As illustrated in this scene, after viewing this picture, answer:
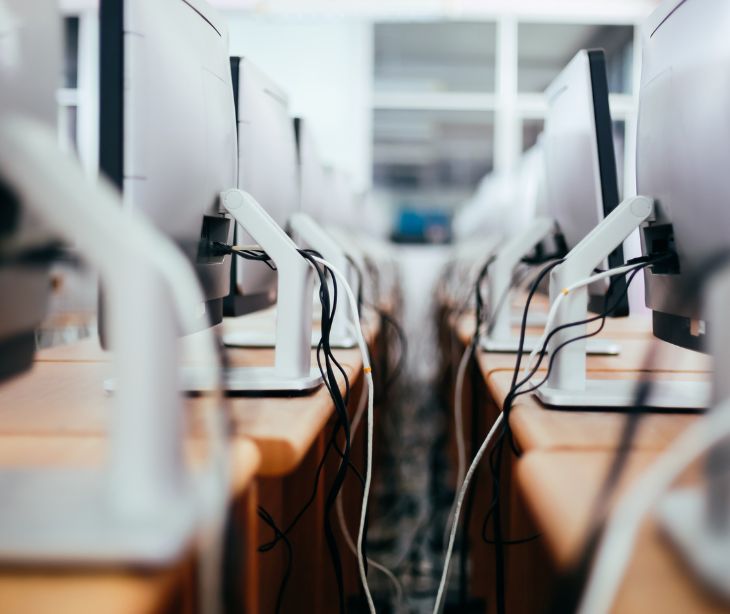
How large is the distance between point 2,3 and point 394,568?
63.1 inches

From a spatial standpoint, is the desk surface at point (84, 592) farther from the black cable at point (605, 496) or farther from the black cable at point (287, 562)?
the black cable at point (287, 562)

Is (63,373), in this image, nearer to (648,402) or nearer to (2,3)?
(2,3)

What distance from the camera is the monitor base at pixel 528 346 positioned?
134 centimetres

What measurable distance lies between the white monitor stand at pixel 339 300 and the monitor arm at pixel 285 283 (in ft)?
0.76

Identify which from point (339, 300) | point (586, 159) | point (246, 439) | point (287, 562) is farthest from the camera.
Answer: point (339, 300)

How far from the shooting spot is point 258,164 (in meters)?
1.15

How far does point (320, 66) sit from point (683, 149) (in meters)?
4.83

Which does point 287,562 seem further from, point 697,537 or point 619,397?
point 697,537

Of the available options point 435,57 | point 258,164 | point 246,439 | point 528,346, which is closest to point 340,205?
point 528,346

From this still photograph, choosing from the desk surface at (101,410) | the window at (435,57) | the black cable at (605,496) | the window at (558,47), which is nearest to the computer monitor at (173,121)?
the desk surface at (101,410)

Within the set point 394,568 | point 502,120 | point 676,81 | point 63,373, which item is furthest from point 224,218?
point 502,120

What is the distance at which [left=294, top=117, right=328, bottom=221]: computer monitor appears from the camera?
1571 millimetres

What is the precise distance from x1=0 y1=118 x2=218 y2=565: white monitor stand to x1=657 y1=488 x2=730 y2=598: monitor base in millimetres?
318

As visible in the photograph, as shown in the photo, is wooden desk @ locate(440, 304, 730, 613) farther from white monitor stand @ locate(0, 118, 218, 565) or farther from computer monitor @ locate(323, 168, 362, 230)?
computer monitor @ locate(323, 168, 362, 230)
